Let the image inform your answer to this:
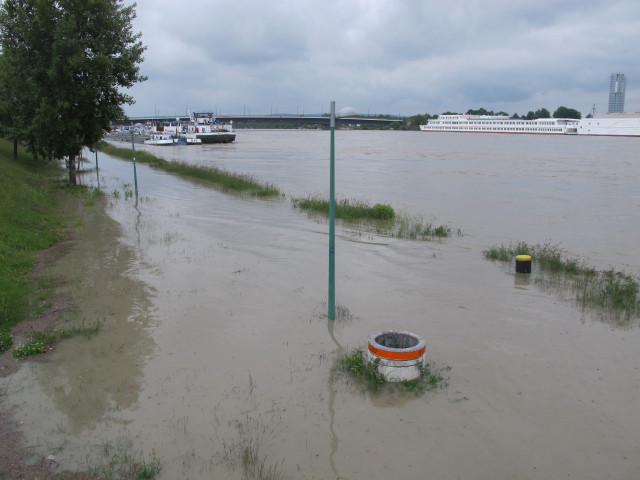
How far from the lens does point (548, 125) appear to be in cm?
12300

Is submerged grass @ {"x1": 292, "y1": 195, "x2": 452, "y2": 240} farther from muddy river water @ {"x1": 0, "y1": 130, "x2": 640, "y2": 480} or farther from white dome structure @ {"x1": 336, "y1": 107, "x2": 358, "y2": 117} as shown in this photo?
white dome structure @ {"x1": 336, "y1": 107, "x2": 358, "y2": 117}

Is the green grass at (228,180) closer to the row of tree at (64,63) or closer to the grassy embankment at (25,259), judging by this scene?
the row of tree at (64,63)

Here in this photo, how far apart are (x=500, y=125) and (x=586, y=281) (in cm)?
12827

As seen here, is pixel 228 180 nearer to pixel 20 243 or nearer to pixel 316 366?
pixel 20 243

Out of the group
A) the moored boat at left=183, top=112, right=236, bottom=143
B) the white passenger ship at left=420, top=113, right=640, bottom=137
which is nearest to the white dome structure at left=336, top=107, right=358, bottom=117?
the moored boat at left=183, top=112, right=236, bottom=143

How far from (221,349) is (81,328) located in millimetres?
2287

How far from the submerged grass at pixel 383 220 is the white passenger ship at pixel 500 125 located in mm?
116186

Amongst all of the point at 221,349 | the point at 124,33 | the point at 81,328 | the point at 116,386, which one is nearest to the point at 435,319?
the point at 221,349

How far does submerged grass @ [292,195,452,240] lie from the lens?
1582 centimetres

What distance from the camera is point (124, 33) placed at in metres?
23.9

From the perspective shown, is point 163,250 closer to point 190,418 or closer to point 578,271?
point 190,418

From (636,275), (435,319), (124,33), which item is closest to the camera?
(435,319)

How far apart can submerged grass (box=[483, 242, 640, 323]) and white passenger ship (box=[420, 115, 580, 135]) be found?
121 meters

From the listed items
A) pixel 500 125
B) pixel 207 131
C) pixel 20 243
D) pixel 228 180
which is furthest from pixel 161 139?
pixel 20 243
